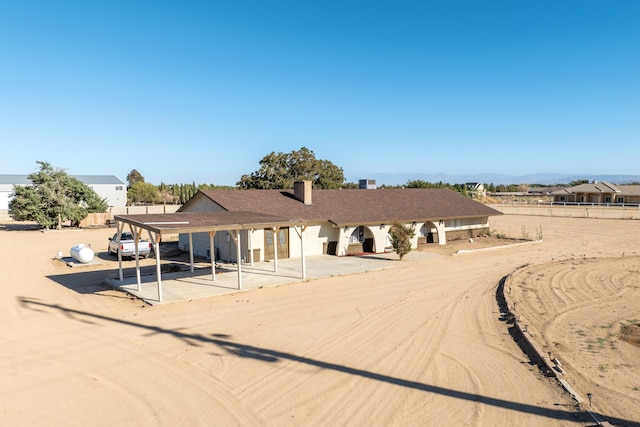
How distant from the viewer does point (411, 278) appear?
18609 mm

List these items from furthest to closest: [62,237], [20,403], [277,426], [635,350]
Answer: [62,237] → [635,350] → [20,403] → [277,426]

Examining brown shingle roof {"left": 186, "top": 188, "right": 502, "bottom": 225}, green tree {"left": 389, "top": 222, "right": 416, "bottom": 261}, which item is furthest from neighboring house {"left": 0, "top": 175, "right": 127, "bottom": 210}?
green tree {"left": 389, "top": 222, "right": 416, "bottom": 261}

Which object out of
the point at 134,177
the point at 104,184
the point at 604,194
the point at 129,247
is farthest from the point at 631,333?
the point at 134,177

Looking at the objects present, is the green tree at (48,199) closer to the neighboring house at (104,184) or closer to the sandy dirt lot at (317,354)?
the sandy dirt lot at (317,354)

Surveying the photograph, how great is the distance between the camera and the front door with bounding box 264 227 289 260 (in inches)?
888

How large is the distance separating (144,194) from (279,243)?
70.0 m

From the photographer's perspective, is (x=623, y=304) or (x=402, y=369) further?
(x=623, y=304)

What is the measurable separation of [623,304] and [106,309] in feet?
55.6

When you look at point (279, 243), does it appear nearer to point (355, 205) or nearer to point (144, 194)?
point (355, 205)

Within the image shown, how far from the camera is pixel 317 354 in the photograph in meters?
10.2

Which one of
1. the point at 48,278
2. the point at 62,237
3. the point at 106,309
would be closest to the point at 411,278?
the point at 106,309

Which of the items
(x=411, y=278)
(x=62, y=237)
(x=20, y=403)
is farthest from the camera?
(x=62, y=237)

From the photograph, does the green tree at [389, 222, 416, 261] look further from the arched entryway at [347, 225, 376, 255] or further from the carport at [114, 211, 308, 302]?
Answer: the carport at [114, 211, 308, 302]

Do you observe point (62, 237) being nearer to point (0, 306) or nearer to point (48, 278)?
point (48, 278)
